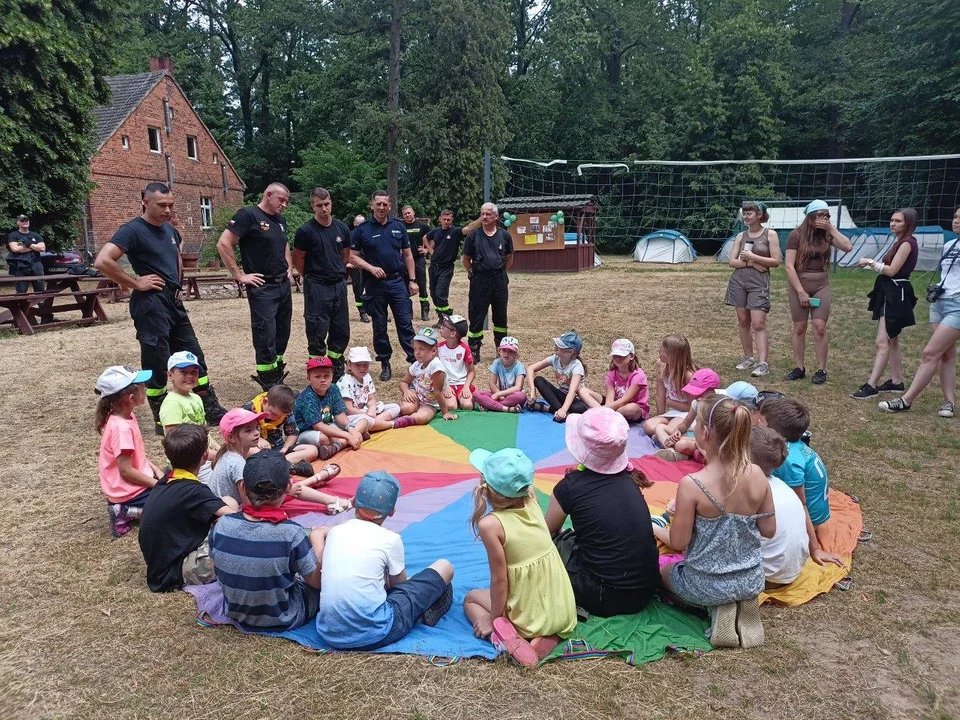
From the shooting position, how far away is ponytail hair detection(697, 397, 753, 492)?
3.05m

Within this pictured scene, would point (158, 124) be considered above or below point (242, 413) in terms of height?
above

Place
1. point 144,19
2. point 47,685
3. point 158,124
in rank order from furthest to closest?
point 144,19 → point 158,124 → point 47,685

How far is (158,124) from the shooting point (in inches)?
1147

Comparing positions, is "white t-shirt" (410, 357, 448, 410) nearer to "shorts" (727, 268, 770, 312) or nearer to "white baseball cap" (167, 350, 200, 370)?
"white baseball cap" (167, 350, 200, 370)

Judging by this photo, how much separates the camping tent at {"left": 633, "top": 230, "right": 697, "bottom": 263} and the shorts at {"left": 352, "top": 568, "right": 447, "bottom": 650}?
23.6 meters

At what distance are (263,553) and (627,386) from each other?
13.6 feet

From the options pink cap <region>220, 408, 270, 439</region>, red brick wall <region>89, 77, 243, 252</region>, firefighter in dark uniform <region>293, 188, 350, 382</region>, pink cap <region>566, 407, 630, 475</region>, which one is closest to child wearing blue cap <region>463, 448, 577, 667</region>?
pink cap <region>566, 407, 630, 475</region>

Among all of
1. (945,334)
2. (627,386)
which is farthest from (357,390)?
(945,334)

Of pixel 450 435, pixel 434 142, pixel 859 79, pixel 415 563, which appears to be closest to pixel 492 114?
pixel 434 142

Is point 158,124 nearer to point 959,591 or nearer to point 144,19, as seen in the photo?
point 144,19

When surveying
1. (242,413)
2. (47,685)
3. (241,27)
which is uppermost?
(241,27)

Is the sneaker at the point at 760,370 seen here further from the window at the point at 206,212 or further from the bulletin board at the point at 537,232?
the window at the point at 206,212

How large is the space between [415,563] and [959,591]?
9.56ft

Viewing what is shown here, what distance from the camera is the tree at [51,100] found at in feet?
56.0
